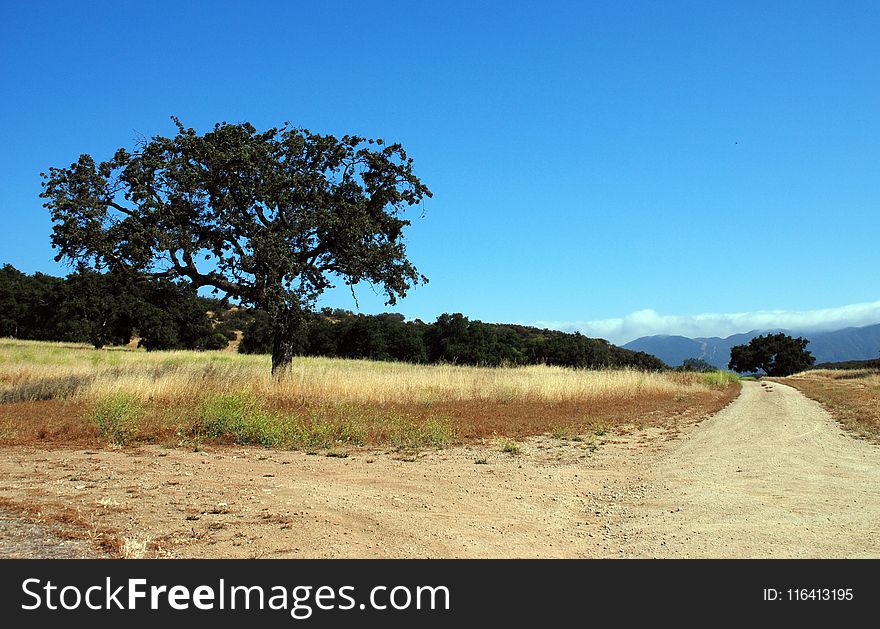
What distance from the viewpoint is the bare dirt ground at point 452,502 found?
17.4ft

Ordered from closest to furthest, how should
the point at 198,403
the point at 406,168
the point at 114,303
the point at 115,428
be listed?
the point at 115,428 → the point at 198,403 → the point at 406,168 → the point at 114,303

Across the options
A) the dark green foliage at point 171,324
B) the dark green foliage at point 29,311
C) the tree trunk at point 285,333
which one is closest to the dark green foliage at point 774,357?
the dark green foliage at point 171,324

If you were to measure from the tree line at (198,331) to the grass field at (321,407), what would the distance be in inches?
1023

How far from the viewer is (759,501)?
274 inches

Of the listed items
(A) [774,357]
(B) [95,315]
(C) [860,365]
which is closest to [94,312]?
(B) [95,315]

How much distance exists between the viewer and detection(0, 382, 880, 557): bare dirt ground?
17.4ft

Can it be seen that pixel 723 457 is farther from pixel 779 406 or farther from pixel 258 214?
pixel 258 214

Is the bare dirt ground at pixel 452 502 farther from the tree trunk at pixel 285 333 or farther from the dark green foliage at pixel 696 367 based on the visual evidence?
the dark green foliage at pixel 696 367

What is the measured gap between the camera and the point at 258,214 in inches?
834

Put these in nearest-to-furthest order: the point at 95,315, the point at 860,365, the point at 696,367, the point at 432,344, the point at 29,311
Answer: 1. the point at 95,315
2. the point at 696,367
3. the point at 29,311
4. the point at 432,344
5. the point at 860,365

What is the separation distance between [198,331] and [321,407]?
51.5 metres

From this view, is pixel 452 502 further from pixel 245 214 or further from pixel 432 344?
pixel 432 344
